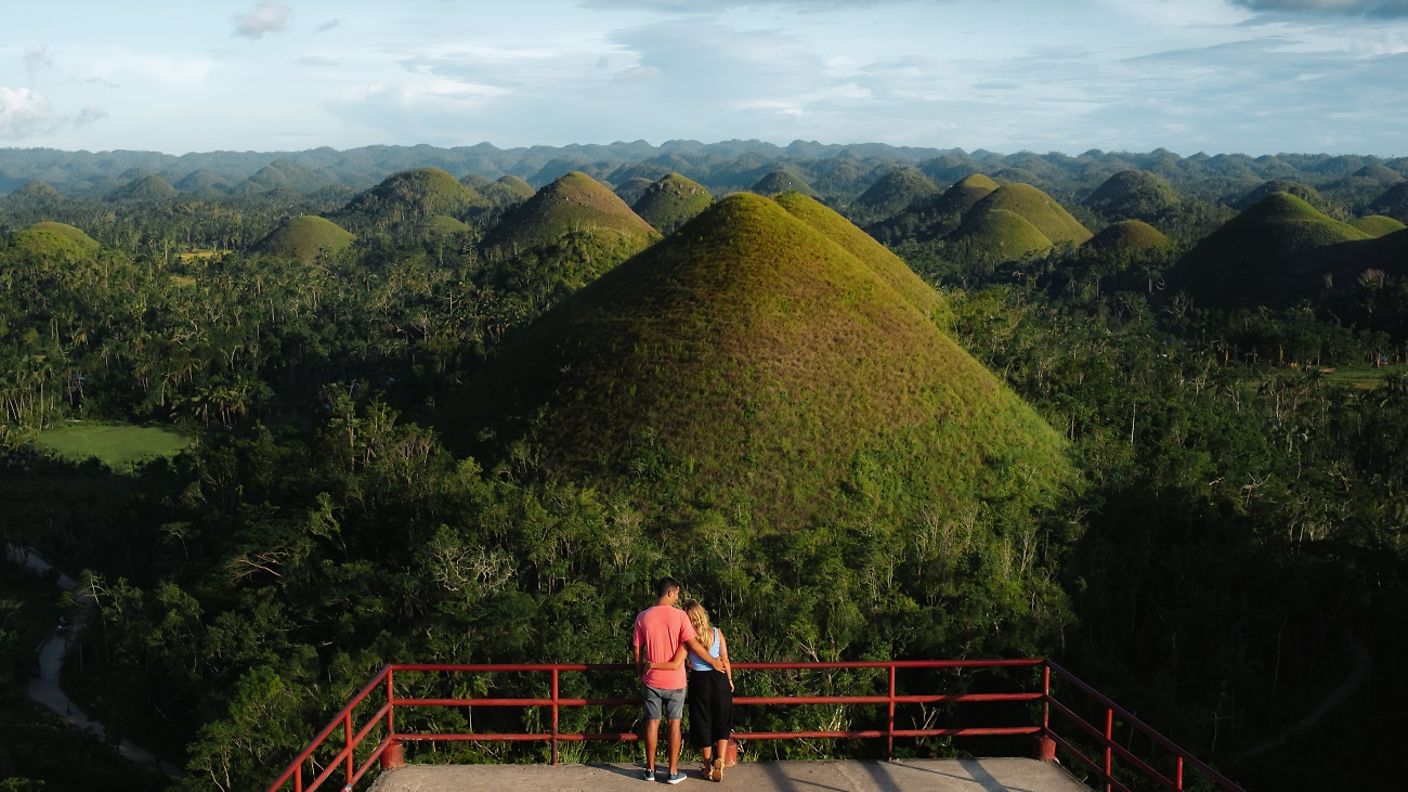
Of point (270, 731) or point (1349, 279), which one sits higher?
point (1349, 279)

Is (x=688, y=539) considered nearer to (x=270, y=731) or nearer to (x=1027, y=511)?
(x=1027, y=511)

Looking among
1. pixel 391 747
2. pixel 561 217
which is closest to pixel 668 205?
pixel 561 217

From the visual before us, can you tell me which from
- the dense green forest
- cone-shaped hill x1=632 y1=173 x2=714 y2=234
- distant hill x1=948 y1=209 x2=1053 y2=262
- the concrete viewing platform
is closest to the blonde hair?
the concrete viewing platform

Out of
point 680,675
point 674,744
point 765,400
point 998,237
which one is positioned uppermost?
point 998,237

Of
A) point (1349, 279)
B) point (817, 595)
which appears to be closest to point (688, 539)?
point (817, 595)

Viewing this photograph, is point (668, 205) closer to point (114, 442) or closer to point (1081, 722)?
point (114, 442)

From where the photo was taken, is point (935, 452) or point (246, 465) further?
point (246, 465)
